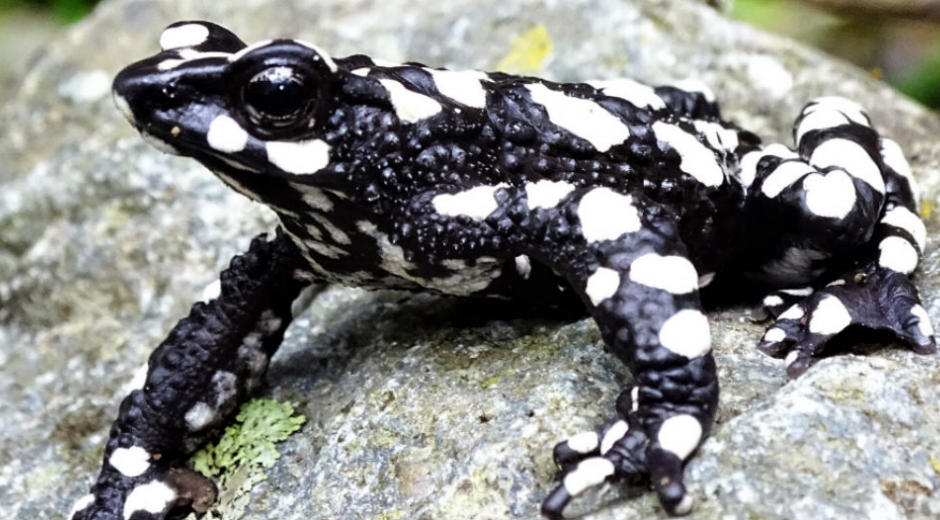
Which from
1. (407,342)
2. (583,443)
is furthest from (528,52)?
(583,443)

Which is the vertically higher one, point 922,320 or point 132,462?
point 132,462

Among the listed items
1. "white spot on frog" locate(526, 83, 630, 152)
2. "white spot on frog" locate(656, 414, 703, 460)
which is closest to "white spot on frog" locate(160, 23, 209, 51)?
"white spot on frog" locate(526, 83, 630, 152)

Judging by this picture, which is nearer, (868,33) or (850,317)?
(850,317)

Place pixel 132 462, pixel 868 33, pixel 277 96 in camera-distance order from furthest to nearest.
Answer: pixel 868 33 → pixel 132 462 → pixel 277 96

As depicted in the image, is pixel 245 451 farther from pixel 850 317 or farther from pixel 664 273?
pixel 850 317

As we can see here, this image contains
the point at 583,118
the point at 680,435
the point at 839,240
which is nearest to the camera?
the point at 680,435

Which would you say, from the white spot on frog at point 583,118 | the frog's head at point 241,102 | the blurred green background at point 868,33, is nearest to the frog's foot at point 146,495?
the frog's head at point 241,102

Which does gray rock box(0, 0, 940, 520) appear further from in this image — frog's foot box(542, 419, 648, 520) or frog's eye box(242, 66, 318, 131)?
frog's eye box(242, 66, 318, 131)
